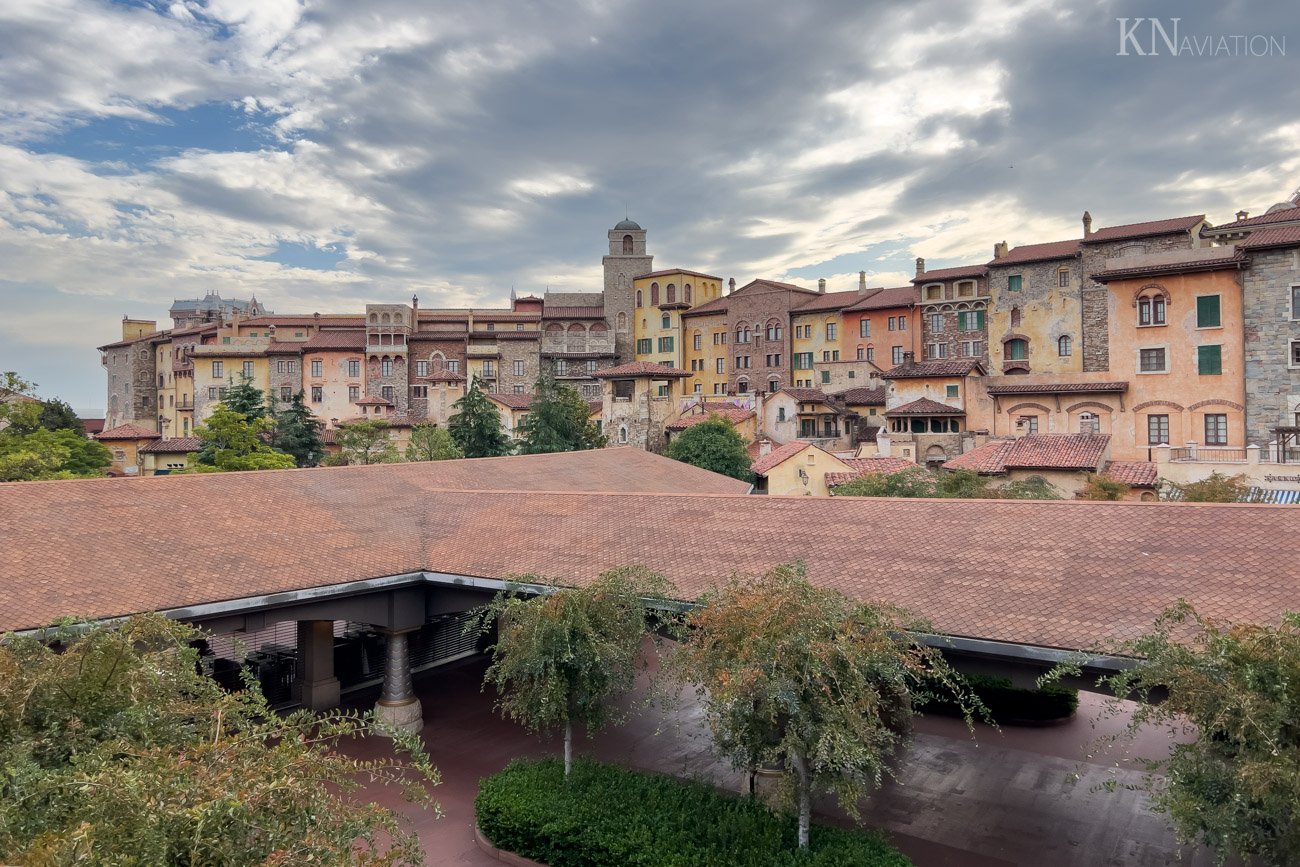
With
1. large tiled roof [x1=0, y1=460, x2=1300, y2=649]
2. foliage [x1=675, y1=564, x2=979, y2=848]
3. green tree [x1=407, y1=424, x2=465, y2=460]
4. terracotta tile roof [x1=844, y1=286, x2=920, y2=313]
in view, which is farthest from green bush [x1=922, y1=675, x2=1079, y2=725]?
terracotta tile roof [x1=844, y1=286, x2=920, y2=313]

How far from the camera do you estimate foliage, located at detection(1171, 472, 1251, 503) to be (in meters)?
28.4

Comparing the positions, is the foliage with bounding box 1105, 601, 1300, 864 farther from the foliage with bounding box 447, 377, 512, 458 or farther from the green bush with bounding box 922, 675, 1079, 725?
the foliage with bounding box 447, 377, 512, 458

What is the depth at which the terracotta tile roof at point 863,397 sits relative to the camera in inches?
2390

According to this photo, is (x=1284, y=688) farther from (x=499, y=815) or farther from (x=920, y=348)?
(x=920, y=348)

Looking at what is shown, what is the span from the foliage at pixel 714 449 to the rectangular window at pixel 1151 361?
21.9 m

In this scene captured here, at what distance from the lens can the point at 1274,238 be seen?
37906mm

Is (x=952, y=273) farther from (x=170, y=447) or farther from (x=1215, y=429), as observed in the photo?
(x=170, y=447)

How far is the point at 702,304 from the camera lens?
3238 inches

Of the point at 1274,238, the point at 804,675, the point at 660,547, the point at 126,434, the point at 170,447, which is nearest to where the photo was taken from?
the point at 804,675

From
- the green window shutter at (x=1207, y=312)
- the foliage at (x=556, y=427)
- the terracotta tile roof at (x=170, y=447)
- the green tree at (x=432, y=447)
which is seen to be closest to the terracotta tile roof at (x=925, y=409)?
the green window shutter at (x=1207, y=312)

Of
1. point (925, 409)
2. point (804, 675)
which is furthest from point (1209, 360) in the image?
point (804, 675)

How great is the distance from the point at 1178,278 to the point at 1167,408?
21.7 feet

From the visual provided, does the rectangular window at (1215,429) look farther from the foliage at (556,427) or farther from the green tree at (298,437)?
the green tree at (298,437)

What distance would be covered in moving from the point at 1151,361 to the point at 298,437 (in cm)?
5121
